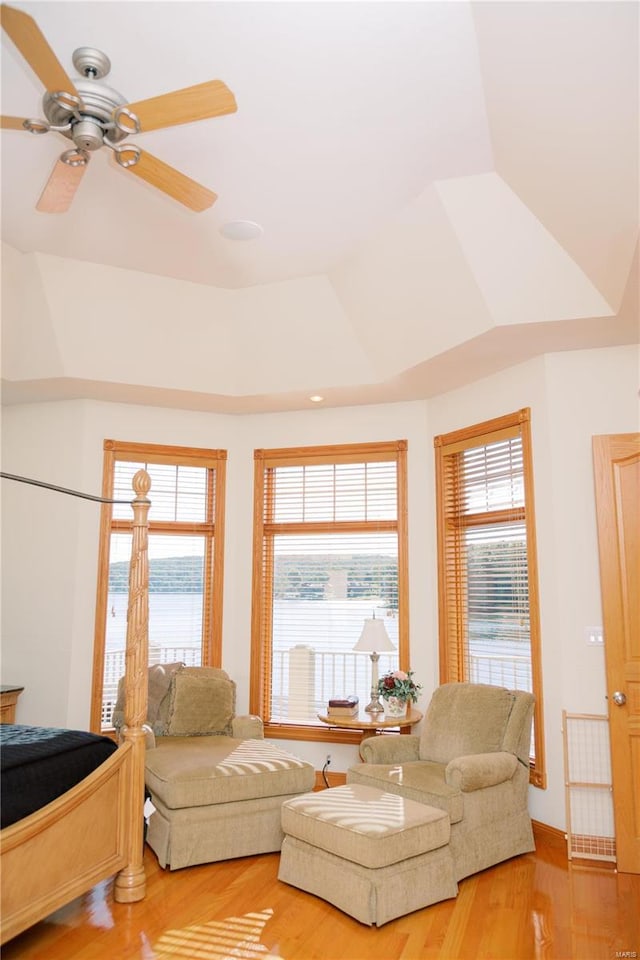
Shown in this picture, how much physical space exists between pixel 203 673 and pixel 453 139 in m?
3.72

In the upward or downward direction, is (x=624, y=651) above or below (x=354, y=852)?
above

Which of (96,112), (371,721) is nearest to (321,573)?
(371,721)

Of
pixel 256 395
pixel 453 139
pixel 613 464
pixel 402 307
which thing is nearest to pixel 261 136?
pixel 453 139

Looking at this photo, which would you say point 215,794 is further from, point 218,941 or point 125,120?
point 125,120

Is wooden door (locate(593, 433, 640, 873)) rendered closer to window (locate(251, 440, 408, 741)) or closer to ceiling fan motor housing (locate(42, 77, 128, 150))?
window (locate(251, 440, 408, 741))

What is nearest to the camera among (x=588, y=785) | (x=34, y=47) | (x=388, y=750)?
(x=34, y=47)

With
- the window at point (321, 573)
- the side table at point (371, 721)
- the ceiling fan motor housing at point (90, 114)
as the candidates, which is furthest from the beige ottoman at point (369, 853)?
the ceiling fan motor housing at point (90, 114)

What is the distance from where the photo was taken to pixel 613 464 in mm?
4016

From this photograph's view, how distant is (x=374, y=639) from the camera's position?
186 inches

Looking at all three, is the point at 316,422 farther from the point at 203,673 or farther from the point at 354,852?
the point at 354,852

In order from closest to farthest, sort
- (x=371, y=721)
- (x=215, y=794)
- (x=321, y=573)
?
(x=215, y=794), (x=371, y=721), (x=321, y=573)

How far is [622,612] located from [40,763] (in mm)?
3101

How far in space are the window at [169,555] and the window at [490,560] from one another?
186 cm

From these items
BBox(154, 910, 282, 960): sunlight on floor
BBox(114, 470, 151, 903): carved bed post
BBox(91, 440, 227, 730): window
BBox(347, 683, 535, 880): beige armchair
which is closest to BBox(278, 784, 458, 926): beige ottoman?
BBox(347, 683, 535, 880): beige armchair
